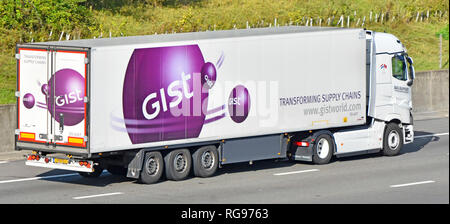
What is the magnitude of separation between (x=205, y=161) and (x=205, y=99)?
1501mm

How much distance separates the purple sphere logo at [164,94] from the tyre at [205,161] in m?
0.54

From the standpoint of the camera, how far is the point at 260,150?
23453 millimetres

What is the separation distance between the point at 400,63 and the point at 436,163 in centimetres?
302

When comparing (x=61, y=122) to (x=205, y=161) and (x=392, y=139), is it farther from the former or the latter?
(x=392, y=139)

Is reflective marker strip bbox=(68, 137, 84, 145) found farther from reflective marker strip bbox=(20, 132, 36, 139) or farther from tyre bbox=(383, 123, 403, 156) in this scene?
tyre bbox=(383, 123, 403, 156)

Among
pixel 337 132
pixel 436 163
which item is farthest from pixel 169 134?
pixel 436 163

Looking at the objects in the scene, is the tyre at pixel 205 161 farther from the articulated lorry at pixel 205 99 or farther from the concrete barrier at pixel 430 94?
the concrete barrier at pixel 430 94

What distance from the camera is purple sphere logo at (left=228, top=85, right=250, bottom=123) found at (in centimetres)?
2264

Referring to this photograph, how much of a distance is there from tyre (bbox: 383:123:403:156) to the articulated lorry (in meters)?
0.03

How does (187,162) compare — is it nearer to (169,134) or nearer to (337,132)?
(169,134)

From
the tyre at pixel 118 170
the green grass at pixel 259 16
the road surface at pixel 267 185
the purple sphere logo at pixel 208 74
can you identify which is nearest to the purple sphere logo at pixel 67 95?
the road surface at pixel 267 185

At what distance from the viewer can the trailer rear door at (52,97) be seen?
20.3 m

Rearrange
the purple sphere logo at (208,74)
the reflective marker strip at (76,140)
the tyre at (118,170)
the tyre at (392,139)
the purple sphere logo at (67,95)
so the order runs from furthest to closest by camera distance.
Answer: the tyre at (392,139) → the tyre at (118,170) → the purple sphere logo at (208,74) → the reflective marker strip at (76,140) → the purple sphere logo at (67,95)

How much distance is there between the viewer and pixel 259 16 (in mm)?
43219
